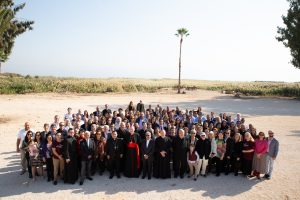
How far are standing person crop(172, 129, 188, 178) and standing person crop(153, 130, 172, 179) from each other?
8.4 inches

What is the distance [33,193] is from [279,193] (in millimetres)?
7080

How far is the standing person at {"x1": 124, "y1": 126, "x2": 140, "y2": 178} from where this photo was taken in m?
10.5

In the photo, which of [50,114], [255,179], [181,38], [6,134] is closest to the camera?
[255,179]

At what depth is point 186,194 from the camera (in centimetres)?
912

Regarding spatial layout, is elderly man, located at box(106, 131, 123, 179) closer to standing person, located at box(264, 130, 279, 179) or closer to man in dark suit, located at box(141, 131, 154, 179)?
man in dark suit, located at box(141, 131, 154, 179)

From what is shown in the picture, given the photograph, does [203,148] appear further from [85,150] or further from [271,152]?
[85,150]

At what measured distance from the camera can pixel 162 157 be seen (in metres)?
10.4

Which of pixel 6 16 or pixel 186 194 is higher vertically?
pixel 6 16

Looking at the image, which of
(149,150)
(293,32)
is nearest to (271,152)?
(149,150)

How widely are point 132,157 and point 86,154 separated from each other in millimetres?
1527

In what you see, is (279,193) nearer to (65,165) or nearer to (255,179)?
(255,179)

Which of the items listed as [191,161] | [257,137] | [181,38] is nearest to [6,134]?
[191,161]

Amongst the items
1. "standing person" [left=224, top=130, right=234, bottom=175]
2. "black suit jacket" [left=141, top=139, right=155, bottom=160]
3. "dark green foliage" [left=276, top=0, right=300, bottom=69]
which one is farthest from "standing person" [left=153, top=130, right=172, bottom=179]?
"dark green foliage" [left=276, top=0, right=300, bottom=69]

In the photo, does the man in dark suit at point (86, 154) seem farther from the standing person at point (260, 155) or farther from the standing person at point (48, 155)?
the standing person at point (260, 155)
